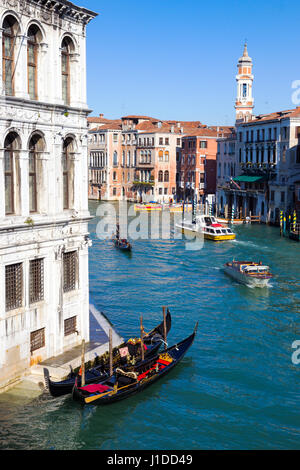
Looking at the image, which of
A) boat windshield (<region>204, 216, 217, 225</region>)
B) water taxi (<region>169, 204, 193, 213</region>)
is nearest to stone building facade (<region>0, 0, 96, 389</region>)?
boat windshield (<region>204, 216, 217, 225</region>)

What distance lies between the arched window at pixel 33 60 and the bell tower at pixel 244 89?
47.5 m

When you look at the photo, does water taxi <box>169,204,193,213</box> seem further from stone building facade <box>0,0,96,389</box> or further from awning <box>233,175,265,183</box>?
stone building facade <box>0,0,96,389</box>

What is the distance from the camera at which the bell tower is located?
5944cm

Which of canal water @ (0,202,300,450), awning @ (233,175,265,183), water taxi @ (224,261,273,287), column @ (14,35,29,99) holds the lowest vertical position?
canal water @ (0,202,300,450)

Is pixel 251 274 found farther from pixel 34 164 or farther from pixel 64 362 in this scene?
pixel 34 164

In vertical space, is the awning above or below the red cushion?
→ above

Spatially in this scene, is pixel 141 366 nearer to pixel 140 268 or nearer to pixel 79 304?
pixel 79 304

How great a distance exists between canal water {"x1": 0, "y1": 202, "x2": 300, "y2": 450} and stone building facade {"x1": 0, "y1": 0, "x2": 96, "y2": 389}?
6.29 ft

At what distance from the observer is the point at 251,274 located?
2692 cm

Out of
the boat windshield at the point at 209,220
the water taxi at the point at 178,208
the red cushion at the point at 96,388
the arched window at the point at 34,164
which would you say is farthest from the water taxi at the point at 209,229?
the red cushion at the point at 96,388

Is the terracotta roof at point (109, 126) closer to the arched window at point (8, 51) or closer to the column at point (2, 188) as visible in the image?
the arched window at point (8, 51)

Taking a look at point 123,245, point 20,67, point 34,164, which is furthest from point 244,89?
point 20,67

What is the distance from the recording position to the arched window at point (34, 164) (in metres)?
14.1

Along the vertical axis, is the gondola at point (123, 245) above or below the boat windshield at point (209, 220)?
below
